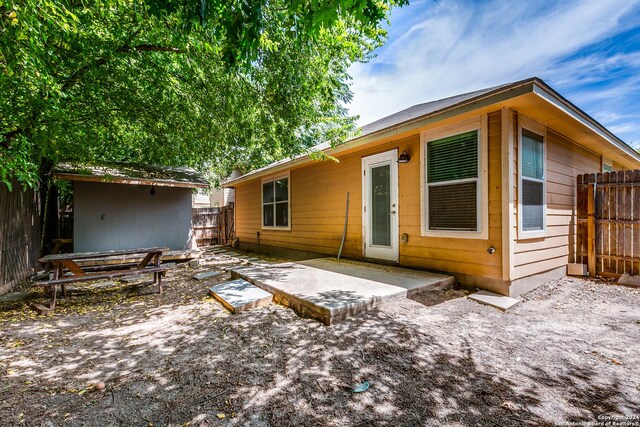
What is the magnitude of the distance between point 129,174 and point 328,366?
7176 millimetres

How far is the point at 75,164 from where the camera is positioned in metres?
6.52

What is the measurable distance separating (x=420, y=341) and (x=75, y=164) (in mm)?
8234

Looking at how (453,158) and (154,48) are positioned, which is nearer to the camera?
(154,48)

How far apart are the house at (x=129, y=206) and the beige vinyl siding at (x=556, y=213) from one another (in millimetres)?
7055

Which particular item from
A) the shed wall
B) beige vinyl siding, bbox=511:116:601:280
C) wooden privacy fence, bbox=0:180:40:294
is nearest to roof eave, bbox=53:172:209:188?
the shed wall

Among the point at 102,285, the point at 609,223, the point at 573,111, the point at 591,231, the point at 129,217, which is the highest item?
the point at 573,111

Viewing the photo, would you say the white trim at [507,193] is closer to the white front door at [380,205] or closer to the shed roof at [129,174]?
the white front door at [380,205]

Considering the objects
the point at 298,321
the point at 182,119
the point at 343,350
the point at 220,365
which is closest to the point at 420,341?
the point at 343,350

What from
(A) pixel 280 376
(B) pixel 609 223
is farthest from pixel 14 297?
(B) pixel 609 223

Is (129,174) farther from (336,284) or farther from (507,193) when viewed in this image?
(507,193)

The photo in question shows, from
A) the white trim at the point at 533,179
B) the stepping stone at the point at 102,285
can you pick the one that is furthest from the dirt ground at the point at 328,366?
the stepping stone at the point at 102,285

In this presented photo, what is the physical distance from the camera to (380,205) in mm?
5457

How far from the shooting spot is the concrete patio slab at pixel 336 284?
312cm

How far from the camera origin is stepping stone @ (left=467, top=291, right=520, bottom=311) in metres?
3.36
